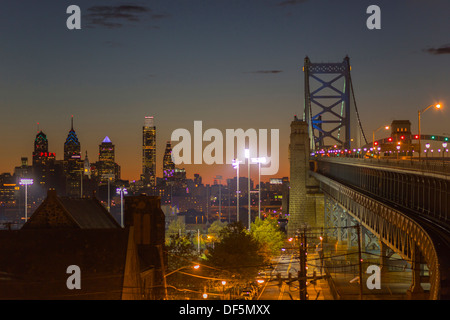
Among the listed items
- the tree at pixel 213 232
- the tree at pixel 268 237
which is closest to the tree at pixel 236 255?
the tree at pixel 268 237

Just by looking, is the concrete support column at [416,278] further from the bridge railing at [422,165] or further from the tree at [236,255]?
the tree at [236,255]

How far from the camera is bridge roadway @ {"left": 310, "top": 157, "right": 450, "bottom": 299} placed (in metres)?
27.4

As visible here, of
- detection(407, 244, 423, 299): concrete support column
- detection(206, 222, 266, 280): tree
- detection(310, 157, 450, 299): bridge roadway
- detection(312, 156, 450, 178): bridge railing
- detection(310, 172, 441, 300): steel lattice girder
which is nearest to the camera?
detection(310, 172, 441, 300): steel lattice girder

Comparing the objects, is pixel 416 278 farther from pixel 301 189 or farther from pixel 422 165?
pixel 301 189

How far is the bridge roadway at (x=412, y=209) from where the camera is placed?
27438mm

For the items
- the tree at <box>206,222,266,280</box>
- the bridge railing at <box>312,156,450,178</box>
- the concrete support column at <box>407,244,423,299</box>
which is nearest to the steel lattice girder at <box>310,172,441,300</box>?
the concrete support column at <box>407,244,423,299</box>

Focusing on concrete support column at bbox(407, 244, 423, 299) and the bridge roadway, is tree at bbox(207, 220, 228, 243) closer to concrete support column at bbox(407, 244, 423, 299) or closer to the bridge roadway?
the bridge roadway

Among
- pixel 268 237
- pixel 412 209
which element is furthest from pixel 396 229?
pixel 268 237

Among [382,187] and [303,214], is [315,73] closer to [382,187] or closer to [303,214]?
[303,214]

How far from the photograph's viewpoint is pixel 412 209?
152 ft

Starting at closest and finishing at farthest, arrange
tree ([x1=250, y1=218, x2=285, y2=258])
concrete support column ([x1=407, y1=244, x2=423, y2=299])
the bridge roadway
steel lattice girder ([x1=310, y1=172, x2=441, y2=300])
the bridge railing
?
1. steel lattice girder ([x1=310, y1=172, x2=441, y2=300])
2. the bridge roadway
3. the bridge railing
4. concrete support column ([x1=407, y1=244, x2=423, y2=299])
5. tree ([x1=250, y1=218, x2=285, y2=258])
